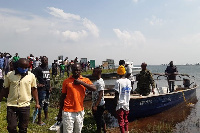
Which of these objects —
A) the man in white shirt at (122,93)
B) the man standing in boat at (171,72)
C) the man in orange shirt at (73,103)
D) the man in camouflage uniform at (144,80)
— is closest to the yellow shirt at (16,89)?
the man in orange shirt at (73,103)

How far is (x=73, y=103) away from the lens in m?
4.19

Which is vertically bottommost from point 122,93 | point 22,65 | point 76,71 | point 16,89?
point 122,93

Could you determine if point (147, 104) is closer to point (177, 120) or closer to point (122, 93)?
point (177, 120)

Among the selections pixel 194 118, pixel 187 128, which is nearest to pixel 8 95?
pixel 187 128

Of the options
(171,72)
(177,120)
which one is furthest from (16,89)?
(171,72)

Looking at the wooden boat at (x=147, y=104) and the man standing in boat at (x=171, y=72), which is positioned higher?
the man standing in boat at (x=171, y=72)

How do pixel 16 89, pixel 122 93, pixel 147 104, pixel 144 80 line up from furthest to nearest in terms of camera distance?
pixel 147 104, pixel 144 80, pixel 122 93, pixel 16 89

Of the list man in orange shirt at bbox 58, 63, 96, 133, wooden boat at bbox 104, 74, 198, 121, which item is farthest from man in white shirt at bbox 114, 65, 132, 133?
wooden boat at bbox 104, 74, 198, 121

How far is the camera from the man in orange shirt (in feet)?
13.6

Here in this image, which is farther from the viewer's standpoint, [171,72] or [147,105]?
[171,72]

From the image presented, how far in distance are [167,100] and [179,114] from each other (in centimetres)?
154

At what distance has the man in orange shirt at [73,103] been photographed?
163 inches

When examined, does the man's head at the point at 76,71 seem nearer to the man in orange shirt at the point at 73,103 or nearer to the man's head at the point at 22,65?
the man in orange shirt at the point at 73,103

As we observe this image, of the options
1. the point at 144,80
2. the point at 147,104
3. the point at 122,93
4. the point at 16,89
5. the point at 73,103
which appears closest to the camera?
the point at 73,103
